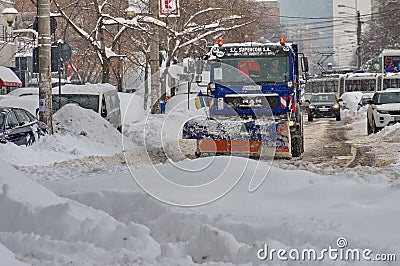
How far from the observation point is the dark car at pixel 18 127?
16297 millimetres

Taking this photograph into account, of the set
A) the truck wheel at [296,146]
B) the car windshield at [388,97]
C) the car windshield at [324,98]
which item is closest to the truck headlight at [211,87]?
the truck wheel at [296,146]

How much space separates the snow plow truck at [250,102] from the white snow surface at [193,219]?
4.81 m

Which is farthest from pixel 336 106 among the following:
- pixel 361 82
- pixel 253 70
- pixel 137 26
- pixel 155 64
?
pixel 253 70

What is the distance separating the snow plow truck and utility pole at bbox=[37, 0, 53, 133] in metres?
3.83

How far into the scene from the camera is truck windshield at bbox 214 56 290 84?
17.0 m

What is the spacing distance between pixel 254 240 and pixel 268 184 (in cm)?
247

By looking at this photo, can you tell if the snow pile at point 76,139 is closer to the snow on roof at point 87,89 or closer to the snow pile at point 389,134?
the snow on roof at point 87,89

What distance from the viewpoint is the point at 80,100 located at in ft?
72.8

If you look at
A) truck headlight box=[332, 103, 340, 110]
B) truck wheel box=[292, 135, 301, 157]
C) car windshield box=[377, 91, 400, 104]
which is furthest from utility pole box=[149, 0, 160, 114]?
truck wheel box=[292, 135, 301, 157]

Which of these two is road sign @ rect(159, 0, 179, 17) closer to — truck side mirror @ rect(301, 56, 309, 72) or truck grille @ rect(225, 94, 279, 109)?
truck side mirror @ rect(301, 56, 309, 72)

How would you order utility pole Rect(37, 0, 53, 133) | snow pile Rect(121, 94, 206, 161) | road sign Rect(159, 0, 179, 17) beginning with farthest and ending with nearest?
1. road sign Rect(159, 0, 179, 17)
2. snow pile Rect(121, 94, 206, 161)
3. utility pole Rect(37, 0, 53, 133)

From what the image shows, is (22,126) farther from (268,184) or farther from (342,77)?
(342,77)

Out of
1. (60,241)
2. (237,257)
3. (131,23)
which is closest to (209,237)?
(237,257)

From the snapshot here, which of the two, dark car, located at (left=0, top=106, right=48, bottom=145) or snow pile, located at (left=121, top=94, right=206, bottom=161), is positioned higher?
dark car, located at (left=0, top=106, right=48, bottom=145)
